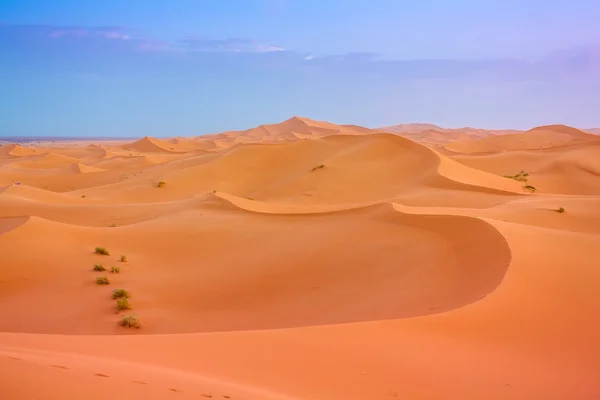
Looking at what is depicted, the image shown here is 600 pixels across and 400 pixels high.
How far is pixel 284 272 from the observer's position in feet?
27.0

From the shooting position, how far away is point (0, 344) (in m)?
3.91

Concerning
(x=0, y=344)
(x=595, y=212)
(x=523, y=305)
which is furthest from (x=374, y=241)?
(x=0, y=344)

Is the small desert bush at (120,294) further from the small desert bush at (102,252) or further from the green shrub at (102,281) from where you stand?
the small desert bush at (102,252)

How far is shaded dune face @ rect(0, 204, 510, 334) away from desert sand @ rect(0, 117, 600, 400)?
0.04 metres

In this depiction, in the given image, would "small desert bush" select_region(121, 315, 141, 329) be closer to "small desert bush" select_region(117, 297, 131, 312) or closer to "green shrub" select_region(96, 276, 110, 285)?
"small desert bush" select_region(117, 297, 131, 312)

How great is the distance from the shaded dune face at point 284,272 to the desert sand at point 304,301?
0.13 feet

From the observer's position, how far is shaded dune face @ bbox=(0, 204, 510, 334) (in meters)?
6.45

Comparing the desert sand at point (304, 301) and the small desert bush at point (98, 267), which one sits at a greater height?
the desert sand at point (304, 301)

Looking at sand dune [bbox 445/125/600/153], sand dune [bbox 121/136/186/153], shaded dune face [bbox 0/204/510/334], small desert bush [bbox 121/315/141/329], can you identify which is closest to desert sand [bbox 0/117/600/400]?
shaded dune face [bbox 0/204/510/334]

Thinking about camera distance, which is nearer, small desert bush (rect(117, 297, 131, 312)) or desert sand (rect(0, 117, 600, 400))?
desert sand (rect(0, 117, 600, 400))

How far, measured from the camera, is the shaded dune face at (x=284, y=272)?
6.45m

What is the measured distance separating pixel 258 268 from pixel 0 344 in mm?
4820

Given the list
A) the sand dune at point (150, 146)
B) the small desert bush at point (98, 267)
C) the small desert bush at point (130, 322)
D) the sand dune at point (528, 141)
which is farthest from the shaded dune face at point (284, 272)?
the sand dune at point (150, 146)

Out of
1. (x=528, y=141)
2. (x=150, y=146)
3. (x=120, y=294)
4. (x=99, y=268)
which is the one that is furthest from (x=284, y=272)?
(x=150, y=146)
